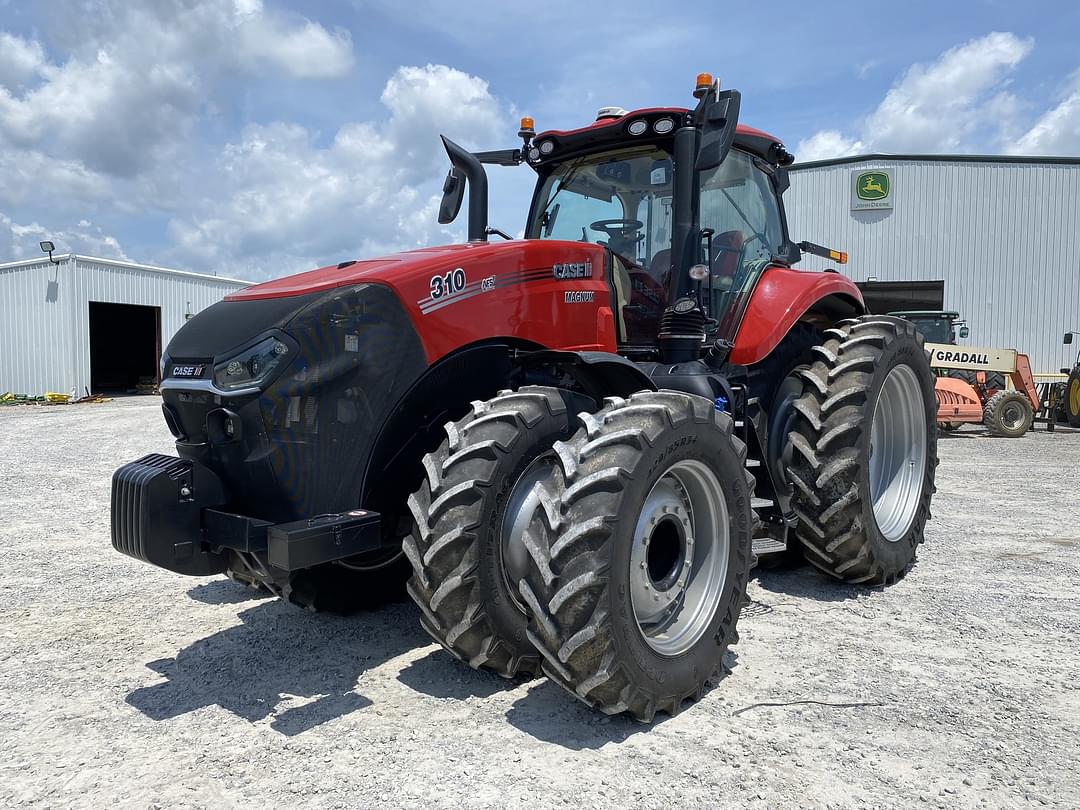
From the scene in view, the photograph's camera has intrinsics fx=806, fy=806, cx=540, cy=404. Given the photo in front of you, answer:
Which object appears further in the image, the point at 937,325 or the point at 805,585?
the point at 937,325

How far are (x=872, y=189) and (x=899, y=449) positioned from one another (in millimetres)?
17901

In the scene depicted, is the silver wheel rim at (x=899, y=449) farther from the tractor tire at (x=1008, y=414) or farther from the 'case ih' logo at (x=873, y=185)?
the 'case ih' logo at (x=873, y=185)

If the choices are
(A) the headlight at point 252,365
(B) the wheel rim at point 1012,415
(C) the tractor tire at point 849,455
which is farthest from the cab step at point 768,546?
(B) the wheel rim at point 1012,415

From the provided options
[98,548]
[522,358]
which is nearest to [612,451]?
[522,358]

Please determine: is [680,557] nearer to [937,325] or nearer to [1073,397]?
[937,325]

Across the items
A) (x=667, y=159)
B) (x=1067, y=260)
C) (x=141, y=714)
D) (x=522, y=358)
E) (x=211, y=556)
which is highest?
(x=1067, y=260)

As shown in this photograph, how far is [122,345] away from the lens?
33844mm

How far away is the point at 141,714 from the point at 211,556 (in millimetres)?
677

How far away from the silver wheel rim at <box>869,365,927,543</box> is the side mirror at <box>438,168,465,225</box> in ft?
9.79

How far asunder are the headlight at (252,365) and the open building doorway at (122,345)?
31.9 metres

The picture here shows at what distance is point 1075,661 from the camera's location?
3.60m

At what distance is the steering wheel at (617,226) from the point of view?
4.67 metres

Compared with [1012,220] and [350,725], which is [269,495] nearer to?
[350,725]

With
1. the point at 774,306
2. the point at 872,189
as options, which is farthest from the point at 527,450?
the point at 872,189
